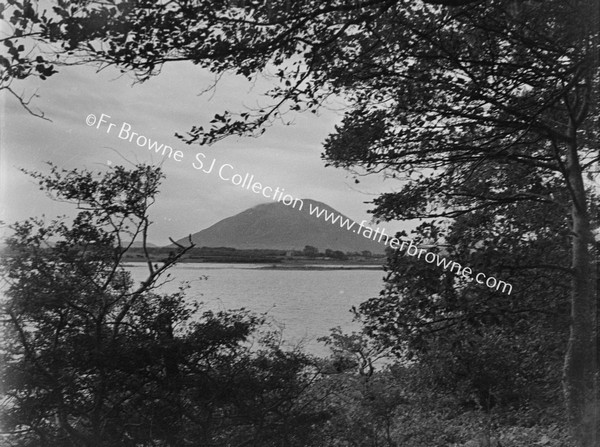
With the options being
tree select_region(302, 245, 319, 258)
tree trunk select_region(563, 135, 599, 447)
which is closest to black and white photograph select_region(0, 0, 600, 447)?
tree trunk select_region(563, 135, 599, 447)

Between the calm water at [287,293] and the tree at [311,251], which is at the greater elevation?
the tree at [311,251]

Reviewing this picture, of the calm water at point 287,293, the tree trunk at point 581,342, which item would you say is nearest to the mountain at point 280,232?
the calm water at point 287,293

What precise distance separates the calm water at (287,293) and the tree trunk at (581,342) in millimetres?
1452

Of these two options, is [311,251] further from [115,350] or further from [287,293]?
[115,350]

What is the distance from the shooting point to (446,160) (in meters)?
3.68

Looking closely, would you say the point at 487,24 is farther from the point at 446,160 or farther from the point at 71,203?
the point at 71,203

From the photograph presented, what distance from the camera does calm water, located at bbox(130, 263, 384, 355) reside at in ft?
13.4

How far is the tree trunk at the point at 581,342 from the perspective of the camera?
3.24 meters

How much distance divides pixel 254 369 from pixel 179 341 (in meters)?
0.68

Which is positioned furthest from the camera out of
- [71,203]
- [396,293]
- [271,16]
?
[71,203]


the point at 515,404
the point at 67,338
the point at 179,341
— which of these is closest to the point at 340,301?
the point at 515,404

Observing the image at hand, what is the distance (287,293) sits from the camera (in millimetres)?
6980

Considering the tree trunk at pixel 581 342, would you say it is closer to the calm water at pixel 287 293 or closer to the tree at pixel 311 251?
the calm water at pixel 287 293

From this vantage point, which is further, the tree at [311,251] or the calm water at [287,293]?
the tree at [311,251]
